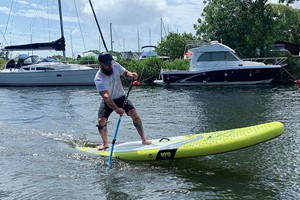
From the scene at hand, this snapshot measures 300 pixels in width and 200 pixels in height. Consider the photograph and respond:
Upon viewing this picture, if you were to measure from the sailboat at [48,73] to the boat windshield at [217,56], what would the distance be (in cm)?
935

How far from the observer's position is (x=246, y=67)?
27234mm

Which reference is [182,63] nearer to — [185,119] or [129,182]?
[185,119]

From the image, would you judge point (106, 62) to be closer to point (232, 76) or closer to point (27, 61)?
point (232, 76)

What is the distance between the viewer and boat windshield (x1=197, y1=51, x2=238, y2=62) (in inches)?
1078

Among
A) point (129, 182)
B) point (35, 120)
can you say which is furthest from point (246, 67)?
point (129, 182)

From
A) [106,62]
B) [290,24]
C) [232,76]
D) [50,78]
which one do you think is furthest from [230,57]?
[290,24]

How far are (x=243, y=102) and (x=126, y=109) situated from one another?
35.7 ft

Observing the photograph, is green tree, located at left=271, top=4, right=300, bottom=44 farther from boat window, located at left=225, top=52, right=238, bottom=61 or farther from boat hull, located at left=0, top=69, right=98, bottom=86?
boat hull, located at left=0, top=69, right=98, bottom=86

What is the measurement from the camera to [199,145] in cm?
760

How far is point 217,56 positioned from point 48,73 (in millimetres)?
14356

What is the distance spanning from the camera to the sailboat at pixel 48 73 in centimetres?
3281

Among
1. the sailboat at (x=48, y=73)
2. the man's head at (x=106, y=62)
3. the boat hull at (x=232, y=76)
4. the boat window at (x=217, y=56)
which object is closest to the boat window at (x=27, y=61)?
the sailboat at (x=48, y=73)

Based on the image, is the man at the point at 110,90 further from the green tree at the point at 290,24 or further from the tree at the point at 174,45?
the green tree at the point at 290,24

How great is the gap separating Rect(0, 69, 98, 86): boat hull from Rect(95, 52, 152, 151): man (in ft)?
79.8
